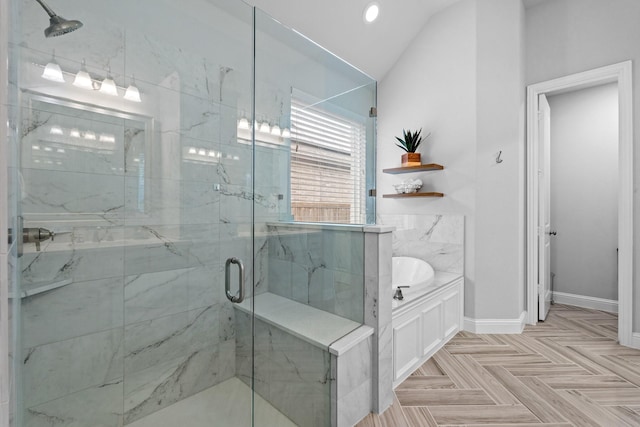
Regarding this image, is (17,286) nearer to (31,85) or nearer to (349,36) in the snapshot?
(31,85)

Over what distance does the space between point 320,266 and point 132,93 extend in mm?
1152

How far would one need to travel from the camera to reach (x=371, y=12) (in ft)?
8.97

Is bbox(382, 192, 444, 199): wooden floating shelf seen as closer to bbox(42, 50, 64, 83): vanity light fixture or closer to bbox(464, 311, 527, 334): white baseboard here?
bbox(464, 311, 527, 334): white baseboard

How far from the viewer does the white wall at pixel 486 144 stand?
2816mm

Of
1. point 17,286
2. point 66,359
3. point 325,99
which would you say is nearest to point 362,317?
point 325,99

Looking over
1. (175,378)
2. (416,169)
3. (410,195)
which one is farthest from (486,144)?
(175,378)

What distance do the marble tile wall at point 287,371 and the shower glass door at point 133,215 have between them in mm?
32

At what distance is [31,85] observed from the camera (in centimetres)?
104

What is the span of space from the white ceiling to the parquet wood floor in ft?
8.88

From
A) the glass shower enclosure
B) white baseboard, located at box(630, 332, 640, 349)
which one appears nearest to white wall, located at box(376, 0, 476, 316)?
white baseboard, located at box(630, 332, 640, 349)

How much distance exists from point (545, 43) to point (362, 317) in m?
3.14

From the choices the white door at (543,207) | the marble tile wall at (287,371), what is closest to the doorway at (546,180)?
the white door at (543,207)

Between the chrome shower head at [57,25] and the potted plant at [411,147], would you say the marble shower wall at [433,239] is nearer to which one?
the potted plant at [411,147]

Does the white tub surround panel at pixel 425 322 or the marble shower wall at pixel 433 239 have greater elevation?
the marble shower wall at pixel 433 239
